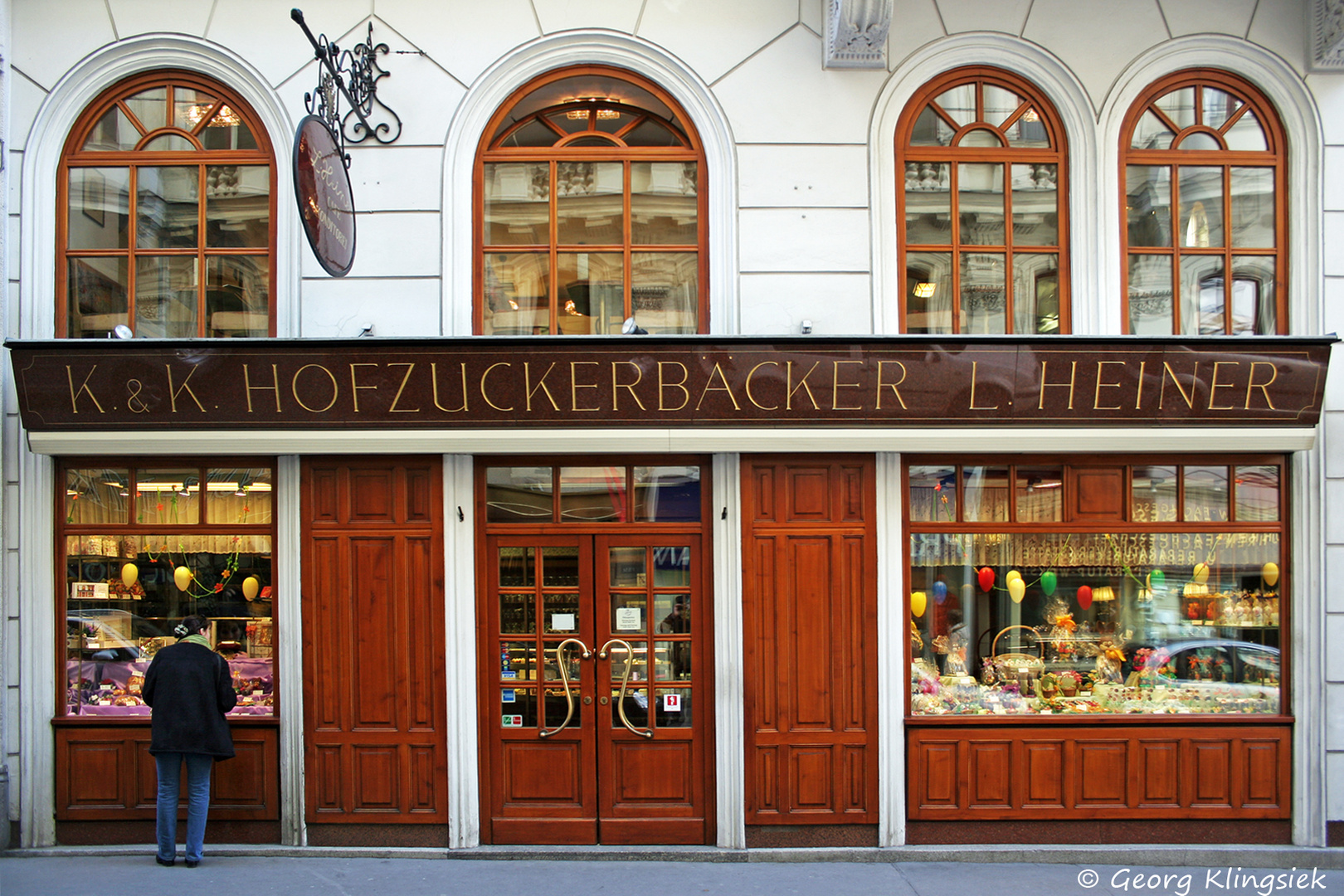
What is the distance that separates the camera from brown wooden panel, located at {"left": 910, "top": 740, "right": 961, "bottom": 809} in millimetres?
6070

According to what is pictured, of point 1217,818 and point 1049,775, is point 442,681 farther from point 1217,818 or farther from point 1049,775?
point 1217,818

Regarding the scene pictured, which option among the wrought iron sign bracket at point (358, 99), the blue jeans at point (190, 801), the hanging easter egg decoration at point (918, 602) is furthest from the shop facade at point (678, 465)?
the blue jeans at point (190, 801)

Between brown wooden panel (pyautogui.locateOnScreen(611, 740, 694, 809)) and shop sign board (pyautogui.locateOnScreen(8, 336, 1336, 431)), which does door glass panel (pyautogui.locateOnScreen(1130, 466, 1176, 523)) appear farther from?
brown wooden panel (pyautogui.locateOnScreen(611, 740, 694, 809))

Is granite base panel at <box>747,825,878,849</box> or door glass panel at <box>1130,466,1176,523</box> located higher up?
door glass panel at <box>1130,466,1176,523</box>

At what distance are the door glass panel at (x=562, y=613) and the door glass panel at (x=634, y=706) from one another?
0.57 metres

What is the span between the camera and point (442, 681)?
6.07m

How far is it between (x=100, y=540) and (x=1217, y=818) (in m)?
8.49

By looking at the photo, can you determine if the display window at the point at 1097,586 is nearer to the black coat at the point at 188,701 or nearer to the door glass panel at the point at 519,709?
the door glass panel at the point at 519,709

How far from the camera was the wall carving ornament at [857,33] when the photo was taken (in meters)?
5.86

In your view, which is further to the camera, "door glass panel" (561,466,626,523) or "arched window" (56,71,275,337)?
"arched window" (56,71,275,337)

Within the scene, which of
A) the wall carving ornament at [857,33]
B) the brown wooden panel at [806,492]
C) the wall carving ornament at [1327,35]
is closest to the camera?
the wall carving ornament at [857,33]

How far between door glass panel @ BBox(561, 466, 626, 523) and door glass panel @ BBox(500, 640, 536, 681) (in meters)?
0.99

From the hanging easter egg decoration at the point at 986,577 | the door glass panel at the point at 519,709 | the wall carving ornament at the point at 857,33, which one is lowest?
the door glass panel at the point at 519,709
